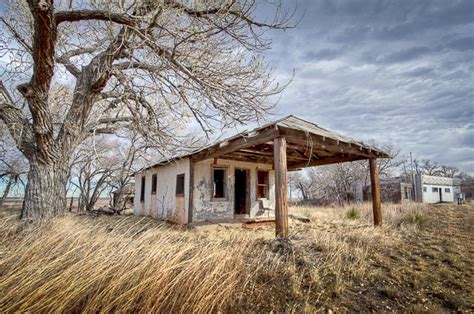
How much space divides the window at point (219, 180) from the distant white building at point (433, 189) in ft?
76.4

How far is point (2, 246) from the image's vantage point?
336 centimetres

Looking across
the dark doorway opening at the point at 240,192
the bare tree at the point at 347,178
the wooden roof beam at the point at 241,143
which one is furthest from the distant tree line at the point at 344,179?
the wooden roof beam at the point at 241,143

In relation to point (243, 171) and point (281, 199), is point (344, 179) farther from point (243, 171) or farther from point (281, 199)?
point (281, 199)

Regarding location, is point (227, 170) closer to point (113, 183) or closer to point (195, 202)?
point (195, 202)

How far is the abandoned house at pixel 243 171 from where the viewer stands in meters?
6.12

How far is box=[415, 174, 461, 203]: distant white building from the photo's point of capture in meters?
26.1

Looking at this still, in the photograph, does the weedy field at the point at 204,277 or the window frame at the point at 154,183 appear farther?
the window frame at the point at 154,183

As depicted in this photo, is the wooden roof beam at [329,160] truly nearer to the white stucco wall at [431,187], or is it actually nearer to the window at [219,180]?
the window at [219,180]

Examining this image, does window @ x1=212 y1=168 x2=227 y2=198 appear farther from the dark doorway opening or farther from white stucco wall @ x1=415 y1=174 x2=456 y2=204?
white stucco wall @ x1=415 y1=174 x2=456 y2=204

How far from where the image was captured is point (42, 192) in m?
5.17

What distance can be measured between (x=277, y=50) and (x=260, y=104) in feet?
3.31

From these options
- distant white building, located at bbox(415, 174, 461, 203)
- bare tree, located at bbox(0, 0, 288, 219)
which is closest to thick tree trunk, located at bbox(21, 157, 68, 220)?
bare tree, located at bbox(0, 0, 288, 219)

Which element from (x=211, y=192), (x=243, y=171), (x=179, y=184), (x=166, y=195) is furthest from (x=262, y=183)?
(x=166, y=195)

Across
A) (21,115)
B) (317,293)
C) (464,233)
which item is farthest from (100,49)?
(464,233)
